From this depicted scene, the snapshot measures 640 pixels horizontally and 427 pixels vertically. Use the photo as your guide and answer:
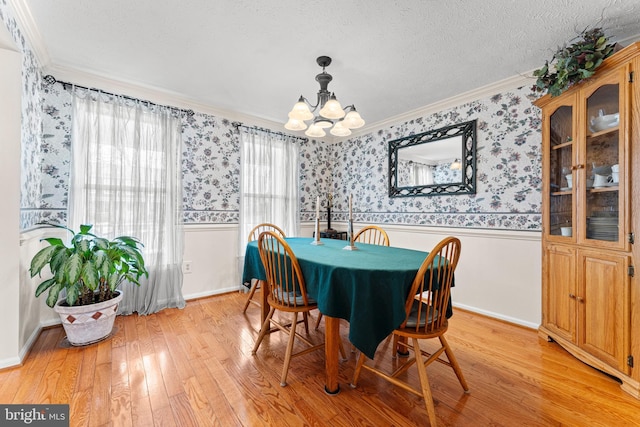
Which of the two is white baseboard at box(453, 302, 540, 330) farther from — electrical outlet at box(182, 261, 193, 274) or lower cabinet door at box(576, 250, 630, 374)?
electrical outlet at box(182, 261, 193, 274)

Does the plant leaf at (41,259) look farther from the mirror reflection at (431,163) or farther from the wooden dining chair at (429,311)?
the mirror reflection at (431,163)

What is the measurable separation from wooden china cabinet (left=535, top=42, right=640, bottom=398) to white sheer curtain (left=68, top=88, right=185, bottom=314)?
11.4 ft

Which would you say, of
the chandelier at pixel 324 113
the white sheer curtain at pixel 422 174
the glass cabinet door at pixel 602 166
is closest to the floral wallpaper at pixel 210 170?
the chandelier at pixel 324 113

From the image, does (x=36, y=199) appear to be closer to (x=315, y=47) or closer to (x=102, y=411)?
(x=102, y=411)

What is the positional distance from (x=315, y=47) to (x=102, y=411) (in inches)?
103

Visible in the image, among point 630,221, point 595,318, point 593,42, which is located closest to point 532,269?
point 595,318

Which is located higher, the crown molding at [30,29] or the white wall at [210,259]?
the crown molding at [30,29]

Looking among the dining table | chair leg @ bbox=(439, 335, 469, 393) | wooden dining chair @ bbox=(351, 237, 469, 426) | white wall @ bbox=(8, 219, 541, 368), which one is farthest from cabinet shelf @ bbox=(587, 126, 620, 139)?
chair leg @ bbox=(439, 335, 469, 393)

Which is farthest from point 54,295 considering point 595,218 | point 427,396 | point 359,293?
point 595,218

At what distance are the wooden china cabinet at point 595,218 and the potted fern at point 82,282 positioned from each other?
338cm

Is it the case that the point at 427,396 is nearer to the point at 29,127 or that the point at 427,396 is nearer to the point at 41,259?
the point at 41,259

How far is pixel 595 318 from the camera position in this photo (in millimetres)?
1771

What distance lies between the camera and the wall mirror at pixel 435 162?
2857 mm

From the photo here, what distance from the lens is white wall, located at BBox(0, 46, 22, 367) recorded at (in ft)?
5.61
